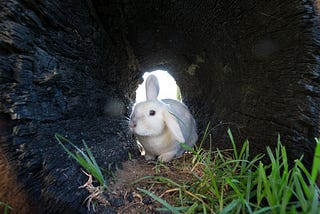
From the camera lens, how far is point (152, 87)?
100 inches

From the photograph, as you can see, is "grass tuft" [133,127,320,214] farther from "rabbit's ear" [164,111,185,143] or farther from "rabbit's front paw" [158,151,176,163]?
"rabbit's front paw" [158,151,176,163]

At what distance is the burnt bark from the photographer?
45.6 inches

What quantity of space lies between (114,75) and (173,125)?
633 mm

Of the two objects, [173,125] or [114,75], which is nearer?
[173,125]

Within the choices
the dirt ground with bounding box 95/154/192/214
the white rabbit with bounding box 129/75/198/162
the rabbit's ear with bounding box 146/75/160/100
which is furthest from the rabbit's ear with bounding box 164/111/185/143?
the rabbit's ear with bounding box 146/75/160/100

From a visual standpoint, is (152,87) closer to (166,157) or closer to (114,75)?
(114,75)

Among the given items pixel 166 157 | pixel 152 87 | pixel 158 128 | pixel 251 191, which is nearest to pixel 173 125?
pixel 158 128

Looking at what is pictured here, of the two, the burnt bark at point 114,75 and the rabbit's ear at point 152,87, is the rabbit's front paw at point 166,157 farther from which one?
the rabbit's ear at point 152,87

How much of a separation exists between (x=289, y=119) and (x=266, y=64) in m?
A: 0.33

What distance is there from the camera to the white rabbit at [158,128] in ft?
7.16

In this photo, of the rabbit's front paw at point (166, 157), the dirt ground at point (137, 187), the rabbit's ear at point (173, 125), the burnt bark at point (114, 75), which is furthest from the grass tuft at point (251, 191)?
the rabbit's front paw at point (166, 157)

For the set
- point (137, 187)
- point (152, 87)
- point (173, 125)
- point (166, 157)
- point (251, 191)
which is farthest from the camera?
point (152, 87)

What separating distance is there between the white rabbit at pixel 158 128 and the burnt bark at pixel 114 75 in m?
0.17

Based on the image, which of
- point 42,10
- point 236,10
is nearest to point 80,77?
point 42,10
